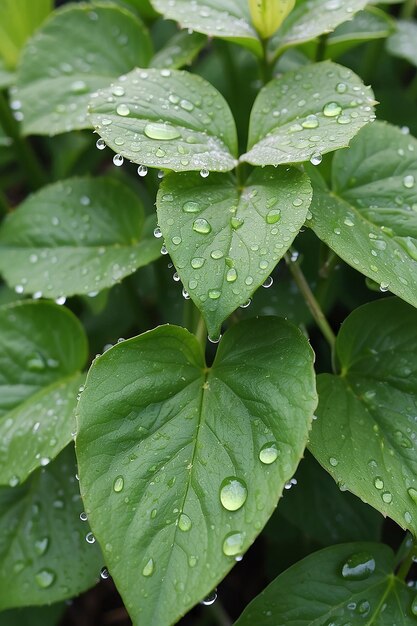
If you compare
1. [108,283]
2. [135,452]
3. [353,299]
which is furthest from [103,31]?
[135,452]

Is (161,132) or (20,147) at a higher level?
(161,132)

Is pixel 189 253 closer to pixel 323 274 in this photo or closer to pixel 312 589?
pixel 323 274

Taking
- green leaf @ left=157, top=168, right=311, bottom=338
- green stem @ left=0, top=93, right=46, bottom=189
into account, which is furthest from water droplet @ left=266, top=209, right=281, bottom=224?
green stem @ left=0, top=93, right=46, bottom=189

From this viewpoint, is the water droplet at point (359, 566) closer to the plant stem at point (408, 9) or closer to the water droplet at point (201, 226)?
the water droplet at point (201, 226)

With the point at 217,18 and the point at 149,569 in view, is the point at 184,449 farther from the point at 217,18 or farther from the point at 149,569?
the point at 217,18

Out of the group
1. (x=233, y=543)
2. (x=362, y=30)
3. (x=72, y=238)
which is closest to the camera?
(x=233, y=543)

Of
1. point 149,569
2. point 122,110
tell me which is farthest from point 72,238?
point 149,569
